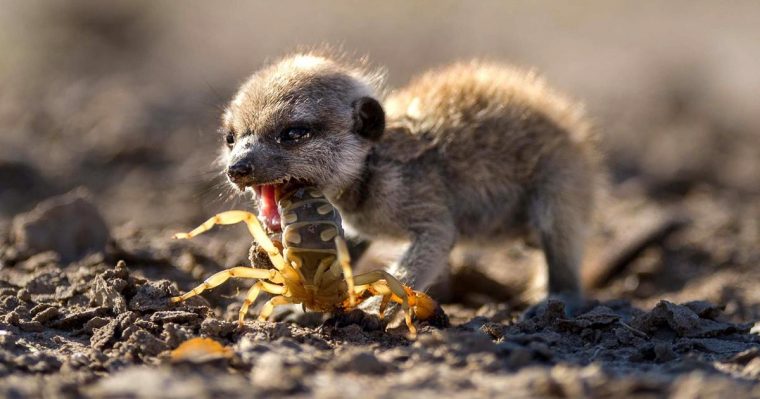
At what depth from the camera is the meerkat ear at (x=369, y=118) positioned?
5949 millimetres

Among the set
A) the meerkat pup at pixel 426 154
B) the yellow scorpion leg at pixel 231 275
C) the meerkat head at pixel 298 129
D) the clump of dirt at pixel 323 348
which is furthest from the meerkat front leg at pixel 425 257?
the yellow scorpion leg at pixel 231 275

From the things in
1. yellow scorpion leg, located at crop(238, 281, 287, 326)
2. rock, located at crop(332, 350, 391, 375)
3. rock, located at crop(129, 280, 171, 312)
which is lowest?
rock, located at crop(332, 350, 391, 375)

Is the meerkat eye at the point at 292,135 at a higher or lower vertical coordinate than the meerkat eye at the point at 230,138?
lower

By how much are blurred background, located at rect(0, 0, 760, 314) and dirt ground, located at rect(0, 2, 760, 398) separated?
5 centimetres

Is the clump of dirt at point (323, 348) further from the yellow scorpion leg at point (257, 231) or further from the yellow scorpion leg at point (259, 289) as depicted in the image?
the yellow scorpion leg at point (257, 231)

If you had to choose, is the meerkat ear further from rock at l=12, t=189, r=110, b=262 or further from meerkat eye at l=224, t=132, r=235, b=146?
rock at l=12, t=189, r=110, b=262

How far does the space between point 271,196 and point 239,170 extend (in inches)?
16.9

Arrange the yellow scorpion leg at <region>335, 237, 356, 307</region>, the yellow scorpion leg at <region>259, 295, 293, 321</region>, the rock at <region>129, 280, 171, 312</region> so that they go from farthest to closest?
the rock at <region>129, 280, 171, 312</region> → the yellow scorpion leg at <region>259, 295, 293, 321</region> → the yellow scorpion leg at <region>335, 237, 356, 307</region>

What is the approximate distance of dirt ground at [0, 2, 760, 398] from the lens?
377cm

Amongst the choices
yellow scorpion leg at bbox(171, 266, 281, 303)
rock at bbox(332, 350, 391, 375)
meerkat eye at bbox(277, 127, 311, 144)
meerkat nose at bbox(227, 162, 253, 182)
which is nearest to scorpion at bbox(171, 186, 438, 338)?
yellow scorpion leg at bbox(171, 266, 281, 303)

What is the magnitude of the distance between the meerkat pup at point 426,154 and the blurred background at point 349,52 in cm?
77

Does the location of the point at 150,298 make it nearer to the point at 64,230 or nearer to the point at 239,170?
the point at 239,170

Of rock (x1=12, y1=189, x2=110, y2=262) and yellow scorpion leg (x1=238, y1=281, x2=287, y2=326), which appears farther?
rock (x1=12, y1=189, x2=110, y2=262)

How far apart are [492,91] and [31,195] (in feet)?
15.1
